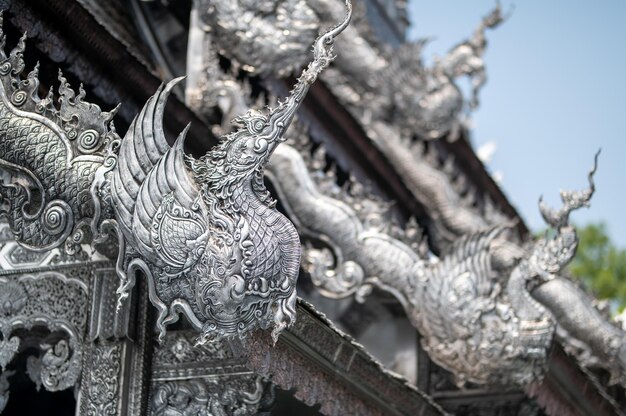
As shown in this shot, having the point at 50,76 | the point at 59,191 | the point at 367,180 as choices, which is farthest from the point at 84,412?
the point at 367,180

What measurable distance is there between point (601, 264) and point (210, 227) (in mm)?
18315

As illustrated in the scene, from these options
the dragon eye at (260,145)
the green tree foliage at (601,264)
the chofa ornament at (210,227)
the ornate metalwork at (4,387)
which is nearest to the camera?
the chofa ornament at (210,227)

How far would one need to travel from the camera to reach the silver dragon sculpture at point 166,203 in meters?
4.53

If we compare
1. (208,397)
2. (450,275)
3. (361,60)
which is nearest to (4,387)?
(208,397)

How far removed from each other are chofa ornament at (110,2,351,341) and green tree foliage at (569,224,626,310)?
17076 millimetres

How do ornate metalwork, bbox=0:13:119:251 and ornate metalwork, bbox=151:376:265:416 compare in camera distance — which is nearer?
ornate metalwork, bbox=0:13:119:251

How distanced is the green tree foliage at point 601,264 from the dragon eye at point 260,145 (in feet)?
56.1

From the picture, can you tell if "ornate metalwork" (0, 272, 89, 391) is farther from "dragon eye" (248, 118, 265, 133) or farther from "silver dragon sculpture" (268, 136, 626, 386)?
"silver dragon sculpture" (268, 136, 626, 386)

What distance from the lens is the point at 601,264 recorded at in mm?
22188

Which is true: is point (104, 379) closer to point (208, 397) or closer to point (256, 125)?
point (208, 397)

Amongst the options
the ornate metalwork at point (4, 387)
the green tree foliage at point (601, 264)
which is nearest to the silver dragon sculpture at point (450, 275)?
the ornate metalwork at point (4, 387)

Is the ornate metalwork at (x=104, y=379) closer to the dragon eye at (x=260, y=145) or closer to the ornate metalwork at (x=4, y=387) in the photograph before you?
the ornate metalwork at (x=4, y=387)

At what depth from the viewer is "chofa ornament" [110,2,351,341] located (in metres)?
4.52

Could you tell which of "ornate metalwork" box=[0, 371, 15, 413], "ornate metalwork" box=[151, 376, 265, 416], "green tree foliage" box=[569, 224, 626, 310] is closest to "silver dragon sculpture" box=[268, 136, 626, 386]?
"ornate metalwork" box=[151, 376, 265, 416]
